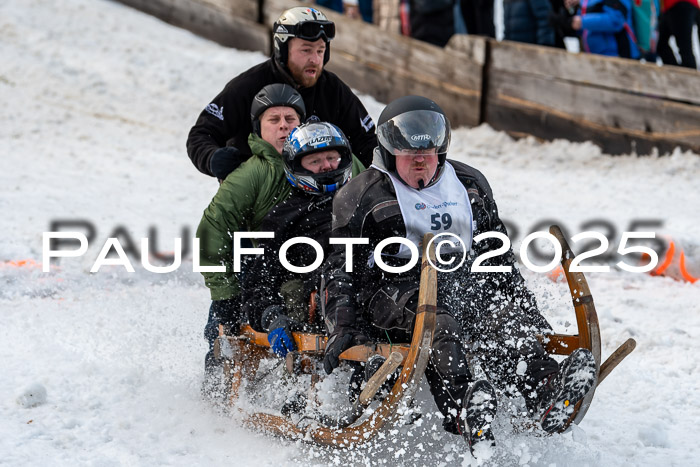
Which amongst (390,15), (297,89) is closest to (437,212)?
(297,89)

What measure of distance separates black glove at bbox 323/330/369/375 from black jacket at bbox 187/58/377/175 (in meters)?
1.93

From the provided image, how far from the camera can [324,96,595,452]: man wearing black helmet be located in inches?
158

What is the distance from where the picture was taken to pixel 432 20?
1152 centimetres

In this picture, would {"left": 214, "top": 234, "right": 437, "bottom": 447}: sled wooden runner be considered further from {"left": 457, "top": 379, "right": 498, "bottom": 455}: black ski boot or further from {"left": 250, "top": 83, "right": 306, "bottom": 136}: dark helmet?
{"left": 250, "top": 83, "right": 306, "bottom": 136}: dark helmet

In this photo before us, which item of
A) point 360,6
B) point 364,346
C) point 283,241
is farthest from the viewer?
point 360,6

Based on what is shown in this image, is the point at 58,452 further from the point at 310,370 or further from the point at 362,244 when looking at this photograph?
the point at 362,244

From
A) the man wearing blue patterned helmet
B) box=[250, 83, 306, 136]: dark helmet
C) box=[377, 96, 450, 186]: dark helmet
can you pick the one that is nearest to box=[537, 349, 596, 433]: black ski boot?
box=[377, 96, 450, 186]: dark helmet

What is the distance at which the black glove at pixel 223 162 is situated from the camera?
5180 mm

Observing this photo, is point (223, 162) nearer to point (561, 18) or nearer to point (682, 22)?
point (561, 18)

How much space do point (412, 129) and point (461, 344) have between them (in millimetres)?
940

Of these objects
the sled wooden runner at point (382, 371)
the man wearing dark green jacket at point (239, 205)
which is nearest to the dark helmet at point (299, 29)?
the man wearing dark green jacket at point (239, 205)

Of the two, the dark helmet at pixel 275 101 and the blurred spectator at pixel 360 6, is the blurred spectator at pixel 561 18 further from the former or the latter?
the dark helmet at pixel 275 101

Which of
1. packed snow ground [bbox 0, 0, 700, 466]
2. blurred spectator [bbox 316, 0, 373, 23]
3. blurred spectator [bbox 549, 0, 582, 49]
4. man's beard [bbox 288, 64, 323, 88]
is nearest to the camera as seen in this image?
packed snow ground [bbox 0, 0, 700, 466]

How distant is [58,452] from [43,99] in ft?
28.1
